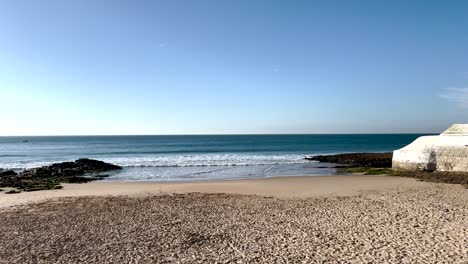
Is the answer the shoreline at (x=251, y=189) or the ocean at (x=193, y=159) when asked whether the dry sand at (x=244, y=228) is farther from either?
the ocean at (x=193, y=159)

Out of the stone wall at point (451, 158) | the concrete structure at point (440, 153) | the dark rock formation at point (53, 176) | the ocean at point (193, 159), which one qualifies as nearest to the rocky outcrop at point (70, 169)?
the dark rock formation at point (53, 176)

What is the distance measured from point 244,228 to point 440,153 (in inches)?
667

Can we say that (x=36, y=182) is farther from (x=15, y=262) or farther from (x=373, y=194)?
(x=373, y=194)

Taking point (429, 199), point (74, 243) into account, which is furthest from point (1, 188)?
point (429, 199)

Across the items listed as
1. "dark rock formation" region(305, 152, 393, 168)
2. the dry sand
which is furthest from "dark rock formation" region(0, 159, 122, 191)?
"dark rock formation" region(305, 152, 393, 168)

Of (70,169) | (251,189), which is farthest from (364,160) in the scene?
(70,169)

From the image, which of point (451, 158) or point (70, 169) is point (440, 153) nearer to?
point (451, 158)

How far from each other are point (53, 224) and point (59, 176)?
56.8ft

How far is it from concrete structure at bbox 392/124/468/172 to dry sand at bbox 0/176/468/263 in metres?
4.63

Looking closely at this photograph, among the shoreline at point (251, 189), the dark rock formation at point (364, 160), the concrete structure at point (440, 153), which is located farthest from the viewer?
the dark rock formation at point (364, 160)

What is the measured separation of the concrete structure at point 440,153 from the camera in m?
22.0

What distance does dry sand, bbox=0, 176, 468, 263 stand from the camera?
8805 millimetres

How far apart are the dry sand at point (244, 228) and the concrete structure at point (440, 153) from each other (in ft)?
15.2

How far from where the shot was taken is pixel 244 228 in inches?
445
